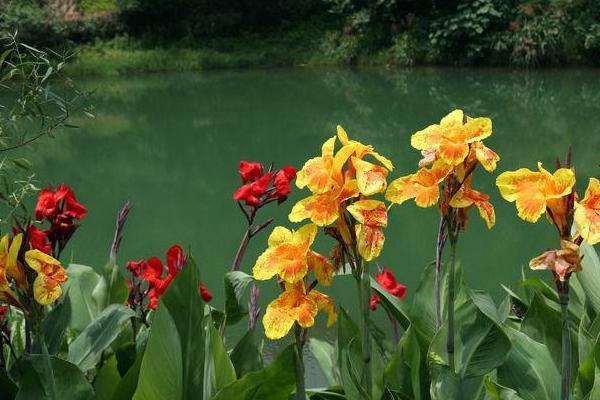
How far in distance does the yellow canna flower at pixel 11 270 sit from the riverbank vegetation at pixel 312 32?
9.73 metres

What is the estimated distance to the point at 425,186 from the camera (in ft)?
3.30

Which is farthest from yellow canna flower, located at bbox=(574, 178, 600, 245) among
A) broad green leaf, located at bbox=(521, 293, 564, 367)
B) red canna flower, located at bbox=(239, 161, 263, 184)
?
red canna flower, located at bbox=(239, 161, 263, 184)

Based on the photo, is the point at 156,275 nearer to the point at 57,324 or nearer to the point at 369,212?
the point at 57,324

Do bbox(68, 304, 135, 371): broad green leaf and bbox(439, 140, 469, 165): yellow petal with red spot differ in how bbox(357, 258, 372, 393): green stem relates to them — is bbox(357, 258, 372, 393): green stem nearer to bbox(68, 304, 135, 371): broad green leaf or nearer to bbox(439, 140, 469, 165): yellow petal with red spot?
bbox(439, 140, 469, 165): yellow petal with red spot

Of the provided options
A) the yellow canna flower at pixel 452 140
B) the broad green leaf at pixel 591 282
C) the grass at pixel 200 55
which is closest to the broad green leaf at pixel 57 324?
the yellow canna flower at pixel 452 140

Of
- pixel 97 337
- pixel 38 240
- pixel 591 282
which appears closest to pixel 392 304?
pixel 591 282

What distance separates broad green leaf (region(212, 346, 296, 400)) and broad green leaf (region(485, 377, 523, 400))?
0.85ft

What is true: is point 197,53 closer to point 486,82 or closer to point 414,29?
point 414,29

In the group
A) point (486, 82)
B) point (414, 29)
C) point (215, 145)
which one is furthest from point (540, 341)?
point (414, 29)

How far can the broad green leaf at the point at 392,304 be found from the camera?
136cm

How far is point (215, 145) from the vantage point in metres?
7.25

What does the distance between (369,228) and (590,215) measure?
248 millimetres

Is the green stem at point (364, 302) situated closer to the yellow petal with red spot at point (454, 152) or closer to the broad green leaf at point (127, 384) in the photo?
the yellow petal with red spot at point (454, 152)

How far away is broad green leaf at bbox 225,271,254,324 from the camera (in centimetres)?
131
